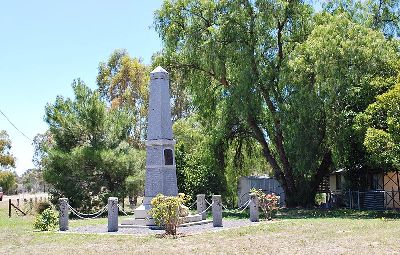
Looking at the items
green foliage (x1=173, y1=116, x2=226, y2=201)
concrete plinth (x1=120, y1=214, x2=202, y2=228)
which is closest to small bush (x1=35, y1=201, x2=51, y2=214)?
green foliage (x1=173, y1=116, x2=226, y2=201)

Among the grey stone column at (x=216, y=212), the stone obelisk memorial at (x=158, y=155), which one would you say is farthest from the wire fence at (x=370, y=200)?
the stone obelisk memorial at (x=158, y=155)

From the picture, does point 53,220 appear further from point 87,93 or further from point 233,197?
point 233,197

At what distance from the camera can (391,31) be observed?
26.0 meters

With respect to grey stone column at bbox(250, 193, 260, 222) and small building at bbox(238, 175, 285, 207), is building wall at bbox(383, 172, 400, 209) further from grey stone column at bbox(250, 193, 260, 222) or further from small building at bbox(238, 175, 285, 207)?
grey stone column at bbox(250, 193, 260, 222)

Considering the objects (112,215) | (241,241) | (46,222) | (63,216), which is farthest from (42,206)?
(241,241)

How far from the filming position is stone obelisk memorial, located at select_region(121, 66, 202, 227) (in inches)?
696

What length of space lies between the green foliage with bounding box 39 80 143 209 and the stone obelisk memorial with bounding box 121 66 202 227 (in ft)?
32.1

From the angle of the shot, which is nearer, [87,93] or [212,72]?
[212,72]

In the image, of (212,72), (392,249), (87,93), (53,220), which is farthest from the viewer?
(87,93)

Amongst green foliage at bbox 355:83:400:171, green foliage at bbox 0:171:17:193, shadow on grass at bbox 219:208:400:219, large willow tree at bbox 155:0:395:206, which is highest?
large willow tree at bbox 155:0:395:206

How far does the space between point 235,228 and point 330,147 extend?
9.42m

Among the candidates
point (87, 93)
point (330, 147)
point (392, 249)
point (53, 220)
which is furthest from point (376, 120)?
point (87, 93)

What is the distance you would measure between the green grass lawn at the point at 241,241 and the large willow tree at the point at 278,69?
24.2ft

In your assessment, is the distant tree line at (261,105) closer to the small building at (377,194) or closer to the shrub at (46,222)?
the small building at (377,194)
